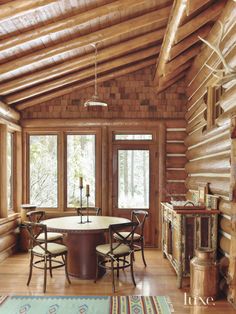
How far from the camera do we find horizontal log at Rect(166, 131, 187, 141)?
719 centimetres

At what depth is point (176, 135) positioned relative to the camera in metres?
7.20

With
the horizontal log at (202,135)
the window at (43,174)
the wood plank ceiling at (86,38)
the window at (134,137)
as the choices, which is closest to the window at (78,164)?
the window at (43,174)

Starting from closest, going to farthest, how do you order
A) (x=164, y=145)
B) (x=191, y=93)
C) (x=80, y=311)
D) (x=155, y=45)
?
(x=80, y=311) → (x=155, y=45) → (x=191, y=93) → (x=164, y=145)

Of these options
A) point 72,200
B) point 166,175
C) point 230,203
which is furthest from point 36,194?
point 230,203

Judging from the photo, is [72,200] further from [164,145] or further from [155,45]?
[155,45]

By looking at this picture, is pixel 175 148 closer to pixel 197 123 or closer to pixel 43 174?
pixel 197 123

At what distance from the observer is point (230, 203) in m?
4.23

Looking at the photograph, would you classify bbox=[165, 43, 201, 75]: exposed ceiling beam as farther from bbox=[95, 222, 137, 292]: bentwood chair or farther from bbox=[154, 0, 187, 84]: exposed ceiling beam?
bbox=[95, 222, 137, 292]: bentwood chair

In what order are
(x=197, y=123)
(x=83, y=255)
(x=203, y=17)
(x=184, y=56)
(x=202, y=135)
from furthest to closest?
(x=197, y=123) < (x=184, y=56) < (x=202, y=135) < (x=83, y=255) < (x=203, y=17)

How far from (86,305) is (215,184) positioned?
252 cm

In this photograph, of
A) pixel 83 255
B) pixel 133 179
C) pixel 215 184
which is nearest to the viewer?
pixel 215 184

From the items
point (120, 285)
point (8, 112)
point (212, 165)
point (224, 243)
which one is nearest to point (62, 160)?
point (8, 112)

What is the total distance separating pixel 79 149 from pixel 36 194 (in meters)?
1.42

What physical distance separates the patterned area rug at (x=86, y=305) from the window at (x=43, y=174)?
10.4ft
